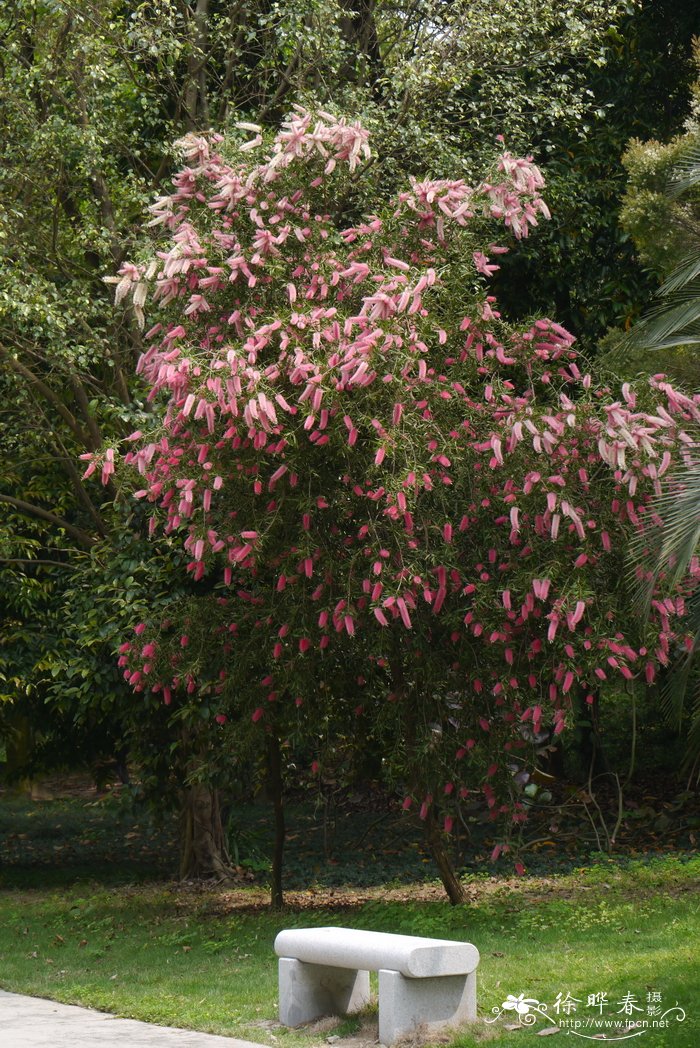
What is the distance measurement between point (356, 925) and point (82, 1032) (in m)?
3.13

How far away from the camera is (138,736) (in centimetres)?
1195

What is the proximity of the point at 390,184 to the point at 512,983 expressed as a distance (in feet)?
23.5

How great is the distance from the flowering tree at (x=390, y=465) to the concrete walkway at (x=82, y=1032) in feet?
7.92

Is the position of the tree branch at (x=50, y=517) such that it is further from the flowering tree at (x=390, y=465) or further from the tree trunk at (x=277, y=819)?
the flowering tree at (x=390, y=465)

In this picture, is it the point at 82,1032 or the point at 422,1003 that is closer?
the point at 422,1003

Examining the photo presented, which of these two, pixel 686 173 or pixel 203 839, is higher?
pixel 686 173

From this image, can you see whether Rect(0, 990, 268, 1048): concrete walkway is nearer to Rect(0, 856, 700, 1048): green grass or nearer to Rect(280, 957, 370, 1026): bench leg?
Rect(0, 856, 700, 1048): green grass

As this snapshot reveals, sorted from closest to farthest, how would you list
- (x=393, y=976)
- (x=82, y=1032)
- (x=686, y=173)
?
(x=393, y=976)
(x=82, y=1032)
(x=686, y=173)

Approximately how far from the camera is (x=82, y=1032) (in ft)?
21.1

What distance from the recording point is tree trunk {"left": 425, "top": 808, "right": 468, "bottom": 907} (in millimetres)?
9500

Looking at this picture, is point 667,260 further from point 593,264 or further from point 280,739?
point 280,739

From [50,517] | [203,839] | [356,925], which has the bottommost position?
[203,839]

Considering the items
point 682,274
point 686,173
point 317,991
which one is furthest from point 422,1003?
point 686,173

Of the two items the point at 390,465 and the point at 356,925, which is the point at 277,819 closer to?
the point at 356,925
